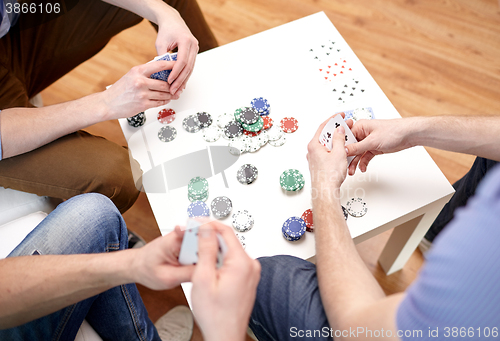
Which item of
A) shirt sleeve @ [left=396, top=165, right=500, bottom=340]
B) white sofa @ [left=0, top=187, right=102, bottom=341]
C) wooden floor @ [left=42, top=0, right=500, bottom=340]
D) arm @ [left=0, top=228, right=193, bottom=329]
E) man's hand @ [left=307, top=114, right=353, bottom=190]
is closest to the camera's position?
shirt sleeve @ [left=396, top=165, right=500, bottom=340]

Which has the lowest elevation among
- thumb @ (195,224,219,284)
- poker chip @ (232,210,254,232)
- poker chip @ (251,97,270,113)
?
poker chip @ (232,210,254,232)

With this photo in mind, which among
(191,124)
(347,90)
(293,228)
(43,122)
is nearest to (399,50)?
(347,90)

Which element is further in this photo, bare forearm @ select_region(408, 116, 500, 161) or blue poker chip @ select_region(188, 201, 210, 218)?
blue poker chip @ select_region(188, 201, 210, 218)

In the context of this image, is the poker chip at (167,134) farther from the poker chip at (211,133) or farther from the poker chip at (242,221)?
the poker chip at (242,221)

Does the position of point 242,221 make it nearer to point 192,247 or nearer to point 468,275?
point 192,247

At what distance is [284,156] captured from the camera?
4.24 feet

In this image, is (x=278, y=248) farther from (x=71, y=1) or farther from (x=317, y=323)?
(x=71, y=1)

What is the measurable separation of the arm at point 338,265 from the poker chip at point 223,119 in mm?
377

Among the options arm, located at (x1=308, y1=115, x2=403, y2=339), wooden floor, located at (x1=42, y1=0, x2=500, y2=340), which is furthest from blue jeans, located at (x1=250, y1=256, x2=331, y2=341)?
wooden floor, located at (x1=42, y1=0, x2=500, y2=340)

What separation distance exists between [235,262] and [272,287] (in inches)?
10.2

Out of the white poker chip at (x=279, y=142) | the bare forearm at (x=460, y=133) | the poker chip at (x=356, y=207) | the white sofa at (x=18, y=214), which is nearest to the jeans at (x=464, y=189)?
the bare forearm at (x=460, y=133)

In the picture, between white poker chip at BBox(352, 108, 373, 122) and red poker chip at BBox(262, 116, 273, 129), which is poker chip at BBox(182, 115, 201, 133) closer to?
red poker chip at BBox(262, 116, 273, 129)

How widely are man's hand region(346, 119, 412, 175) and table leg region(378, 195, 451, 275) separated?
0.82 ft

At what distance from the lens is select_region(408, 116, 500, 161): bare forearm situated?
1057 millimetres
